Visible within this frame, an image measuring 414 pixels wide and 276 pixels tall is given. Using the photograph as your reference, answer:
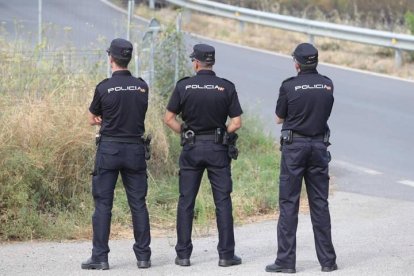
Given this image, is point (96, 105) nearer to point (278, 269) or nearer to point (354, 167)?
point (278, 269)

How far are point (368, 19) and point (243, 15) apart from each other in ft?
13.8

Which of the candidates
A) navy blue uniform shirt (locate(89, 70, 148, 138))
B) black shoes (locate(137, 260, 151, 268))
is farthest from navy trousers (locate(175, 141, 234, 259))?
navy blue uniform shirt (locate(89, 70, 148, 138))

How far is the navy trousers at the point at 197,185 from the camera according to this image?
814 cm

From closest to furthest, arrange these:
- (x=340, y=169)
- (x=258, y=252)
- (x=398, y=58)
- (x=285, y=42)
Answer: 1. (x=258, y=252)
2. (x=340, y=169)
3. (x=398, y=58)
4. (x=285, y=42)

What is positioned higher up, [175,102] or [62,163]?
[175,102]

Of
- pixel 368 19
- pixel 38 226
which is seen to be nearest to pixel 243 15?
pixel 368 19

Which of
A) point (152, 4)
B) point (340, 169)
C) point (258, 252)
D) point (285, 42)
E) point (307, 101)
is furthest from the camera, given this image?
point (152, 4)

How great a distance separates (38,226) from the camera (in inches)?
360

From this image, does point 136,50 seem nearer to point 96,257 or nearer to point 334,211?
point 334,211

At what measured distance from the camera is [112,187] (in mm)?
8148

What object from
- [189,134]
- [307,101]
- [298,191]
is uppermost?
[307,101]

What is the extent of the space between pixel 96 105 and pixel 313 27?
1313 cm

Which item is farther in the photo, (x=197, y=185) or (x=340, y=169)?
(x=340, y=169)

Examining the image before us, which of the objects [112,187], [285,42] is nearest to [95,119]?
[112,187]
